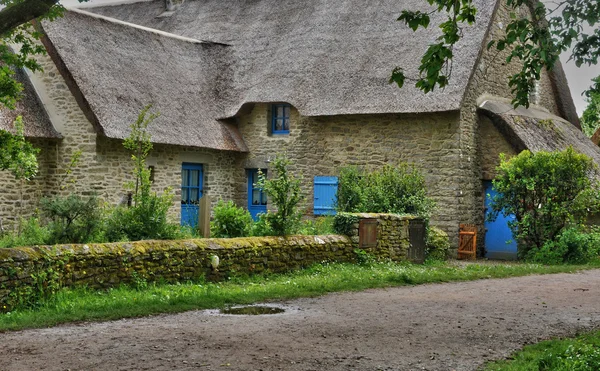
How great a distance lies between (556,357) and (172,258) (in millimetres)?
6259

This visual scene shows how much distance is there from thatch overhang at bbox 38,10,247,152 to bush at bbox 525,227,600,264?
8596 mm

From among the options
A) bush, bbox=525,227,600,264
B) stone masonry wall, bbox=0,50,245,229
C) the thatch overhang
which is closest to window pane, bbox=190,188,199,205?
the thatch overhang

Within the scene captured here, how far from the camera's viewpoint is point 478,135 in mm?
21219

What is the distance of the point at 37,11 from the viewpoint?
811 cm

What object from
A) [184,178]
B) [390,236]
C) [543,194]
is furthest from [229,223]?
[543,194]

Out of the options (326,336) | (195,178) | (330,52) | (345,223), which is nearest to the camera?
(326,336)

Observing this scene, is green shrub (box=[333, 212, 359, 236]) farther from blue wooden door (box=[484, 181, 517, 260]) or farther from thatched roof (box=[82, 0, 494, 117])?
blue wooden door (box=[484, 181, 517, 260])

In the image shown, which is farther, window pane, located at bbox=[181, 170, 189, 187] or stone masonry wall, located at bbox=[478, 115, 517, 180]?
window pane, located at bbox=[181, 170, 189, 187]

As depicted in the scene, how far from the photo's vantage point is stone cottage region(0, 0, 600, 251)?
19.1 meters

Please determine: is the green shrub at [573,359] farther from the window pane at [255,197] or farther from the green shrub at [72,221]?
the window pane at [255,197]

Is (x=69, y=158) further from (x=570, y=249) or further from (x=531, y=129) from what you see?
(x=570, y=249)

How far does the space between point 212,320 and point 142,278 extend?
2.27 meters

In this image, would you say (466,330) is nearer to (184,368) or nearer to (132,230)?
(184,368)

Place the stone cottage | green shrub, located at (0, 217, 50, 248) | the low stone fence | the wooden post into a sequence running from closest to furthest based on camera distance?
the low stone fence → green shrub, located at (0, 217, 50, 248) → the wooden post → the stone cottage
